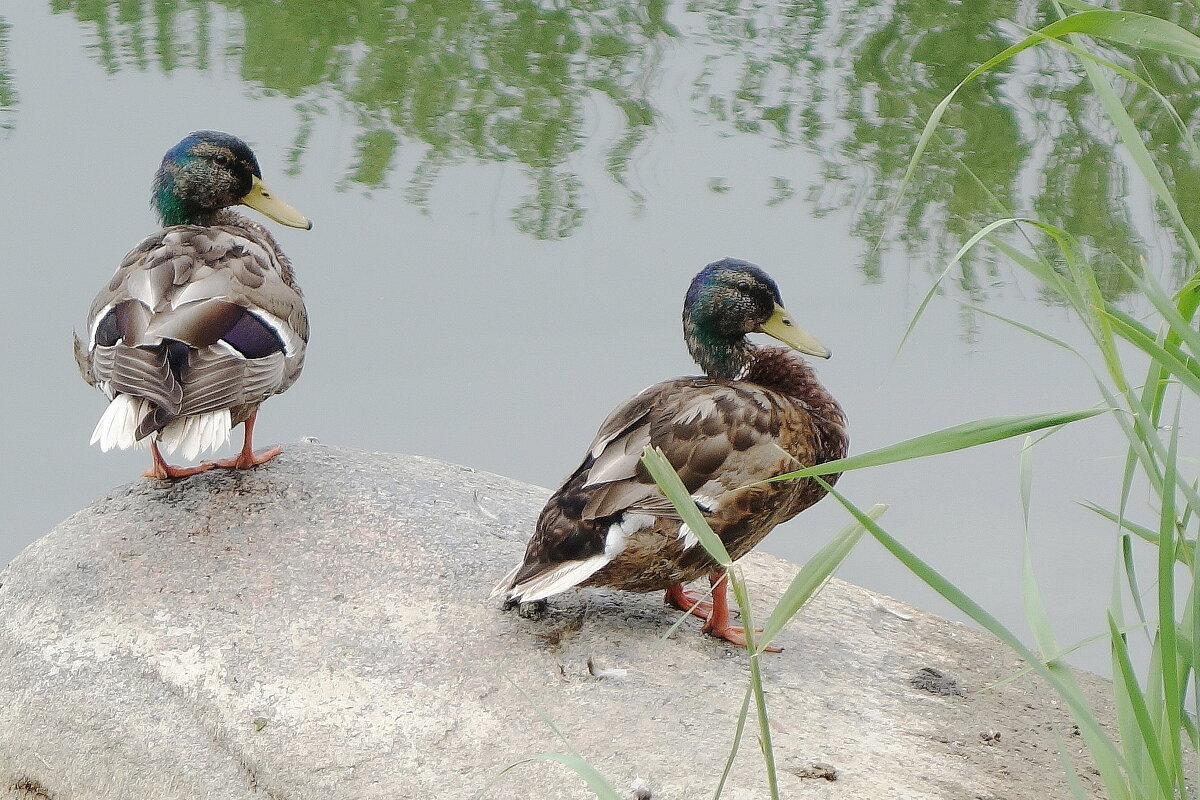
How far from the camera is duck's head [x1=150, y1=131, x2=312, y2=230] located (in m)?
4.73

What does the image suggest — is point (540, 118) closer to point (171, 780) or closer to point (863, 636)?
point (863, 636)

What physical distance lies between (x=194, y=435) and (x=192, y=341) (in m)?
0.26

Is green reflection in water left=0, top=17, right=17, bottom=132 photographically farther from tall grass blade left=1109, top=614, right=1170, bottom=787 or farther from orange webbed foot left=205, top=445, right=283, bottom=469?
tall grass blade left=1109, top=614, right=1170, bottom=787

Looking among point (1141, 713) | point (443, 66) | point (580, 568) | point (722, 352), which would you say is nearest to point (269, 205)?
point (722, 352)

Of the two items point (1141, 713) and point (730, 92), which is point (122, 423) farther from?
point (730, 92)

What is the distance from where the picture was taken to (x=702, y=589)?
13.0ft

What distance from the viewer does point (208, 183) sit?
476 centimetres

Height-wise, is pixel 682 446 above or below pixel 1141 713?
below

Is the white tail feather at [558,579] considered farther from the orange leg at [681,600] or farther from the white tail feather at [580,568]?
the orange leg at [681,600]

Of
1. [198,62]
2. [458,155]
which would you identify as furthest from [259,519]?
[198,62]

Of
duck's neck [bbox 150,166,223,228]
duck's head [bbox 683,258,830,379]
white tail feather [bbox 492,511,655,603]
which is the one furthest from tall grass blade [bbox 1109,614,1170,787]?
duck's neck [bbox 150,166,223,228]

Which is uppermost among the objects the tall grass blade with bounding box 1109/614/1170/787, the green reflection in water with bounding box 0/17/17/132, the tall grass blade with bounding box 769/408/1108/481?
the tall grass blade with bounding box 769/408/1108/481

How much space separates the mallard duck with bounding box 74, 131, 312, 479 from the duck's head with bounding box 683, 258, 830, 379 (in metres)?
1.22

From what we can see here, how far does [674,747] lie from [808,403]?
137 cm
